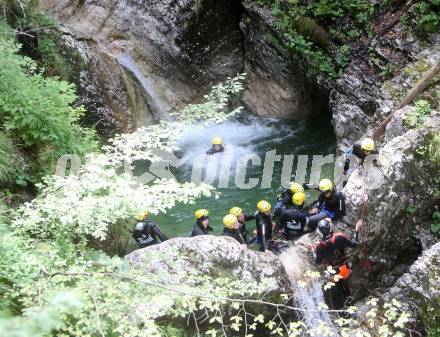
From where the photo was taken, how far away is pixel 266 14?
44.3 feet

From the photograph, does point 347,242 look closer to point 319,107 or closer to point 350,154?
point 350,154

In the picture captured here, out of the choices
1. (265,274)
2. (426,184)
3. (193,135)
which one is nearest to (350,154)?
(426,184)

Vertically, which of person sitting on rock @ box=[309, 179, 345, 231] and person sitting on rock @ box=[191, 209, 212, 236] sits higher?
person sitting on rock @ box=[309, 179, 345, 231]

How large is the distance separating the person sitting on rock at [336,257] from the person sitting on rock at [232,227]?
1.52 metres

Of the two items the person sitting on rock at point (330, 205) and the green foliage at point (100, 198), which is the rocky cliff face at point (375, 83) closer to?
the person sitting on rock at point (330, 205)

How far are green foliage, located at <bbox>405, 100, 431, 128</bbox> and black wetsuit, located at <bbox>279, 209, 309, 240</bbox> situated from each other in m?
2.79

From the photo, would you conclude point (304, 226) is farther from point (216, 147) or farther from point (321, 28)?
point (321, 28)

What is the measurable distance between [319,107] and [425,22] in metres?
4.91

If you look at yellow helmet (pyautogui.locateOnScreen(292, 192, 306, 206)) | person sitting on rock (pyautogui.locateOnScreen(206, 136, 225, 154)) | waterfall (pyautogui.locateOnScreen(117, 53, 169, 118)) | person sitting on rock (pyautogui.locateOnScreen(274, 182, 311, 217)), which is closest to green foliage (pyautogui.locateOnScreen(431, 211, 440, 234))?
yellow helmet (pyautogui.locateOnScreen(292, 192, 306, 206))

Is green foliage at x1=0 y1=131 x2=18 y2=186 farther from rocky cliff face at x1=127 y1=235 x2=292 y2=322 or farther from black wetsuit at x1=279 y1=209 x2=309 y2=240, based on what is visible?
black wetsuit at x1=279 y1=209 x2=309 y2=240

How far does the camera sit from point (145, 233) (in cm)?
879

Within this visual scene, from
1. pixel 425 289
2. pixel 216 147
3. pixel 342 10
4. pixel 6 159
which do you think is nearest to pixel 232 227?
pixel 425 289

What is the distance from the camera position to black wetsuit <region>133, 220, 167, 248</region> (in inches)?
344

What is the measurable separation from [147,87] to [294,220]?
295 inches
